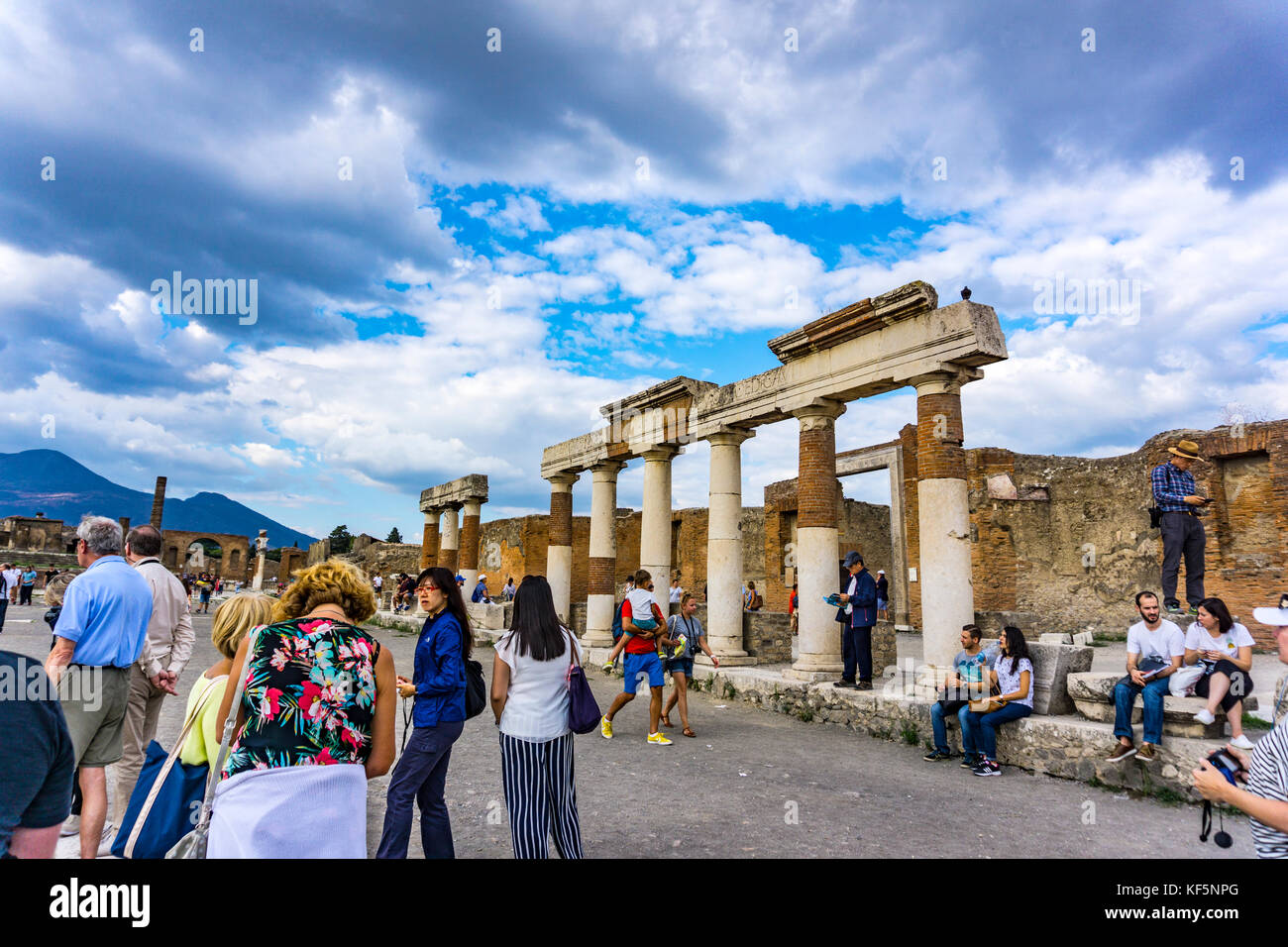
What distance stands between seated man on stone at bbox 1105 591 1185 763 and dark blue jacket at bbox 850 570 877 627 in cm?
294

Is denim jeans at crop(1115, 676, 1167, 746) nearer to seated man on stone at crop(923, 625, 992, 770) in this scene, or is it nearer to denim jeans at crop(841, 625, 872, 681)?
seated man on stone at crop(923, 625, 992, 770)

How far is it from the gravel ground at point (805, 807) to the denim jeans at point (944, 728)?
26 cm

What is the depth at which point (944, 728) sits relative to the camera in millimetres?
7293

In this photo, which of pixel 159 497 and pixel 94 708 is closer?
pixel 94 708

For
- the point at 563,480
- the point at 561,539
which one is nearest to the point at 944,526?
the point at 561,539

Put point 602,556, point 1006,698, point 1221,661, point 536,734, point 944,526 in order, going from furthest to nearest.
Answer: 1. point 602,556
2. point 944,526
3. point 1006,698
4. point 1221,661
5. point 536,734

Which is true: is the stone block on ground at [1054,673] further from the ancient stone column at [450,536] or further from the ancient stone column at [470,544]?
the ancient stone column at [450,536]

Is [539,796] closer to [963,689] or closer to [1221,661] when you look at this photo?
[963,689]

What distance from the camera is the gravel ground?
469 cm

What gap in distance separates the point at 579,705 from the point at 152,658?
8.91 feet

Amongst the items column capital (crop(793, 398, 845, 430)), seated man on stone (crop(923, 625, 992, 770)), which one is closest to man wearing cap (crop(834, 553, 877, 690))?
seated man on stone (crop(923, 625, 992, 770))

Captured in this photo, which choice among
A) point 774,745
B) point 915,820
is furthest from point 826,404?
point 915,820

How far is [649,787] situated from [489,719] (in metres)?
3.76
